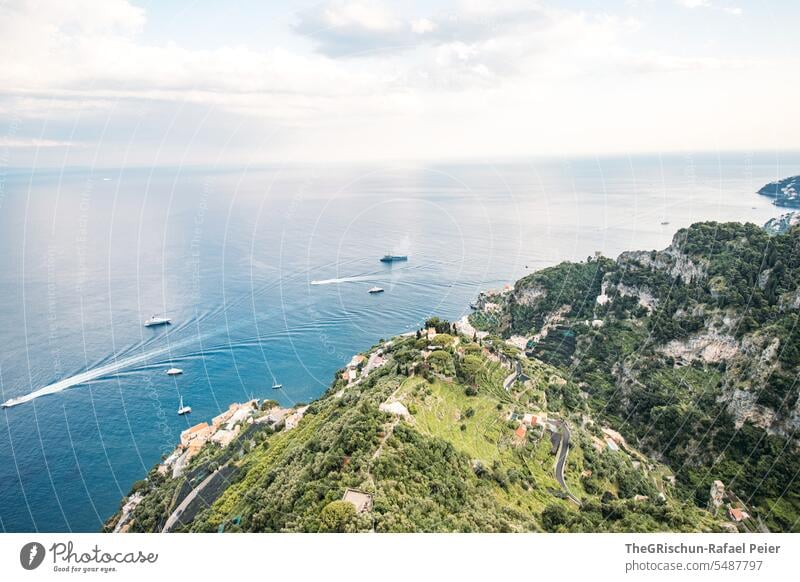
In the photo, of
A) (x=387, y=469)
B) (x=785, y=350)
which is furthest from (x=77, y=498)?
(x=785, y=350)

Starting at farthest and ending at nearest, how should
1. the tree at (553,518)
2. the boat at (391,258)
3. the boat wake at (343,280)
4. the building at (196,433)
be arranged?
the boat at (391,258), the boat wake at (343,280), the building at (196,433), the tree at (553,518)

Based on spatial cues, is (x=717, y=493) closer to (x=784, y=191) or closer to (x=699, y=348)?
(x=699, y=348)

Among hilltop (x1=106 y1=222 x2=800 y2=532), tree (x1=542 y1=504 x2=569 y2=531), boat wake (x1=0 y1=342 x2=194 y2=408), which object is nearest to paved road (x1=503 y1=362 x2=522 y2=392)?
hilltop (x1=106 y1=222 x2=800 y2=532)

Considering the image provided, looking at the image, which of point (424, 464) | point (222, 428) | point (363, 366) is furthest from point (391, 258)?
point (424, 464)

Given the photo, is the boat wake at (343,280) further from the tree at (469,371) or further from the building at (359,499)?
the building at (359,499)

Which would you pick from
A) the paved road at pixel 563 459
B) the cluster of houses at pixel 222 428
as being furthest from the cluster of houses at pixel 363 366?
the paved road at pixel 563 459
